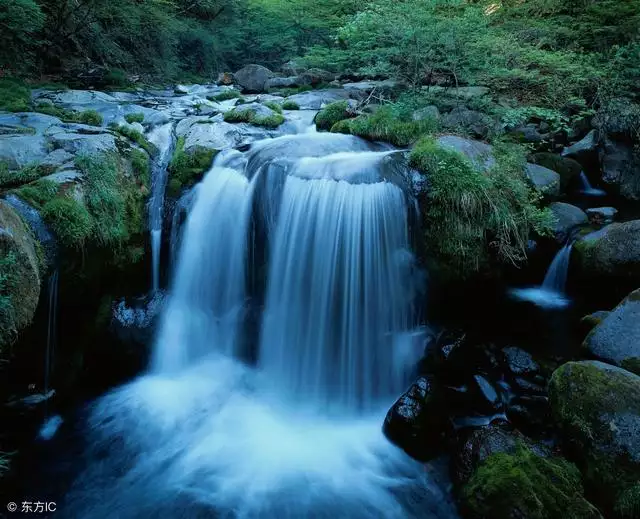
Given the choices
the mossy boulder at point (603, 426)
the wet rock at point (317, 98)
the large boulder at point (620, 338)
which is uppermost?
the wet rock at point (317, 98)

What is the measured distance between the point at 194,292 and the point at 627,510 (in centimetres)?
582

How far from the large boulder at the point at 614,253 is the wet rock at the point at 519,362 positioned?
7.41ft

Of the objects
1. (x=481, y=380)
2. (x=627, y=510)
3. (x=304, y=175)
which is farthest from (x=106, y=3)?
(x=627, y=510)

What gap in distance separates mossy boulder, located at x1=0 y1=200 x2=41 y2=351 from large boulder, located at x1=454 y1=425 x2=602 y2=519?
4820 millimetres

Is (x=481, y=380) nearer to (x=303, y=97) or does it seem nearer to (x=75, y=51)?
(x=303, y=97)

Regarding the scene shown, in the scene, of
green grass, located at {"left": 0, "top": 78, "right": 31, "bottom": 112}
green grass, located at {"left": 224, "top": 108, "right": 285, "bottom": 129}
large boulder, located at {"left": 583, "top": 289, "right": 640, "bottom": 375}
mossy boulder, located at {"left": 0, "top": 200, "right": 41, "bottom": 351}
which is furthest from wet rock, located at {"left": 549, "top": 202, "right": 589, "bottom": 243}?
green grass, located at {"left": 0, "top": 78, "right": 31, "bottom": 112}

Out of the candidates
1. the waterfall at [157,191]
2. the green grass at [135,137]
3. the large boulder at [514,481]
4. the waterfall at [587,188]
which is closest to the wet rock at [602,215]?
the waterfall at [587,188]

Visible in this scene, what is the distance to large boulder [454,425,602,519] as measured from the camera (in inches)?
137

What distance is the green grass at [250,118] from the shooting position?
31.1 feet

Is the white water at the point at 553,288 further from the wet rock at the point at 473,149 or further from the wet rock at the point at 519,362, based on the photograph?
the wet rock at the point at 473,149

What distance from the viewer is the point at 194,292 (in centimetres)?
659

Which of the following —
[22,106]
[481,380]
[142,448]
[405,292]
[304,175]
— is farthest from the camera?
[22,106]

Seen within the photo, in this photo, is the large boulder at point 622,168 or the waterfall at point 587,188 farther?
the waterfall at point 587,188

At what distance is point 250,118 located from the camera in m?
9.55
